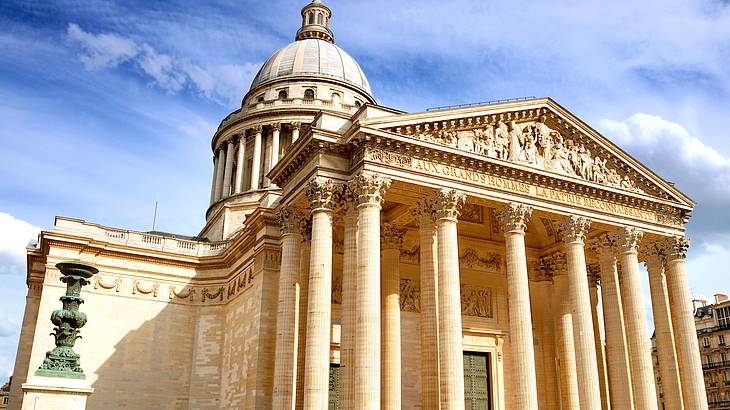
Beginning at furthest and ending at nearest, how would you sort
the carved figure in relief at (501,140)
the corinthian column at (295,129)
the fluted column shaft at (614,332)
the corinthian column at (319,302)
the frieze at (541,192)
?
the corinthian column at (295,129) < the fluted column shaft at (614,332) < the carved figure in relief at (501,140) < the frieze at (541,192) < the corinthian column at (319,302)

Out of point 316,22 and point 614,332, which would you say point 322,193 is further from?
point 316,22

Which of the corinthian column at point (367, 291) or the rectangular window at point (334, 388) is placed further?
the rectangular window at point (334, 388)

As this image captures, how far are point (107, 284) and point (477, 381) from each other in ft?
64.1

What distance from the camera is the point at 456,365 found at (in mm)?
22922

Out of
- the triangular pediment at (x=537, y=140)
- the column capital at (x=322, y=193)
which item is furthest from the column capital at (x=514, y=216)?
the column capital at (x=322, y=193)

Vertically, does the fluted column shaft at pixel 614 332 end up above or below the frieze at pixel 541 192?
below

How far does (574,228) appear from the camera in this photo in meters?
28.0

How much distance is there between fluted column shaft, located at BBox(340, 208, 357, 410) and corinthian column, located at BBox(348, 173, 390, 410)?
49cm

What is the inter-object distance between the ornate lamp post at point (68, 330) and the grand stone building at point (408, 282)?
7.50 meters

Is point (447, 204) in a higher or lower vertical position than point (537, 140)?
lower

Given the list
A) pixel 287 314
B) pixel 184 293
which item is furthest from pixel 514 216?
pixel 184 293

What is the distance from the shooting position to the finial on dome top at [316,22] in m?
60.9

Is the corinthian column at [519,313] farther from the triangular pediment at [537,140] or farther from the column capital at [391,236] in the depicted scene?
the column capital at [391,236]

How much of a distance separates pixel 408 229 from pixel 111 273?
16274 millimetres
